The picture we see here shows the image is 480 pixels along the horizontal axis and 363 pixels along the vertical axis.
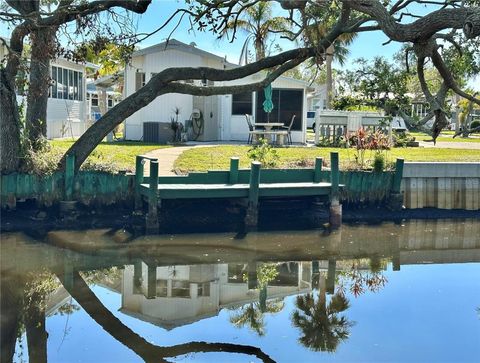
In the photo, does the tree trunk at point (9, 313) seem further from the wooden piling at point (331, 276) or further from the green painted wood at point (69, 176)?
the wooden piling at point (331, 276)

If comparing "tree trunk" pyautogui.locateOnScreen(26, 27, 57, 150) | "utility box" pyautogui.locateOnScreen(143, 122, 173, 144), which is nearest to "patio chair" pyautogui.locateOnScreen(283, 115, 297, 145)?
"utility box" pyautogui.locateOnScreen(143, 122, 173, 144)

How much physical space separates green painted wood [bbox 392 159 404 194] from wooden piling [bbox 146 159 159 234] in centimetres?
588

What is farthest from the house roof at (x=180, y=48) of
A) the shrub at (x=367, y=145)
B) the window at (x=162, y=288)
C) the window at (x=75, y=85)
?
the window at (x=162, y=288)

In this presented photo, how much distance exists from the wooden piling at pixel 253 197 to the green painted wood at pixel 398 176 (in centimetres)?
372

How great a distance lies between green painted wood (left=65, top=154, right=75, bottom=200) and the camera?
39.4 feet

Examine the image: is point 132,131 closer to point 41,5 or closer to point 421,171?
point 41,5

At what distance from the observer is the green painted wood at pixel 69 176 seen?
39.4ft

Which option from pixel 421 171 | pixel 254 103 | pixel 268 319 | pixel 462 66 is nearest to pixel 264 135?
pixel 254 103

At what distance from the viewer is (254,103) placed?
23.9 meters

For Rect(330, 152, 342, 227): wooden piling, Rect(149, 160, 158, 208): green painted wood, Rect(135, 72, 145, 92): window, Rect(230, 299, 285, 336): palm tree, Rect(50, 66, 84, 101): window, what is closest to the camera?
Rect(230, 299, 285, 336): palm tree

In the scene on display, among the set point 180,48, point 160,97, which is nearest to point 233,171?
point 160,97

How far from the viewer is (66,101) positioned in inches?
982

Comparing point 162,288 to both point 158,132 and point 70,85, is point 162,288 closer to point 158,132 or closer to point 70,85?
point 158,132

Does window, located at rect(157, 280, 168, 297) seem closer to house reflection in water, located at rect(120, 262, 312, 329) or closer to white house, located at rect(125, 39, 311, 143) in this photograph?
house reflection in water, located at rect(120, 262, 312, 329)
